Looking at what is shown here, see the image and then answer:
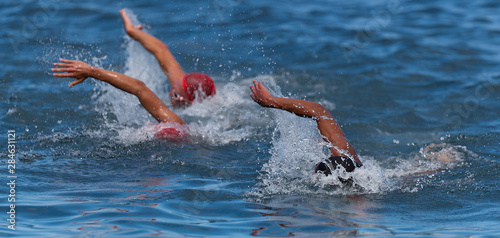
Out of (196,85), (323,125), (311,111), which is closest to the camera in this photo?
(311,111)

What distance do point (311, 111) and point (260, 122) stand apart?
3.09 m

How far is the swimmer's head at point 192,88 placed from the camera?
350 inches

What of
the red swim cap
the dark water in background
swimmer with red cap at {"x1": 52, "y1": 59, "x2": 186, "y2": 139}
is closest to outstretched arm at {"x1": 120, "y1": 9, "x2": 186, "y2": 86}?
the red swim cap

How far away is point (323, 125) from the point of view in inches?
253

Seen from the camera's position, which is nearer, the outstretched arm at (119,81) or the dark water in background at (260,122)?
the dark water in background at (260,122)

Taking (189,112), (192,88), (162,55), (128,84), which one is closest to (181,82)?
(192,88)

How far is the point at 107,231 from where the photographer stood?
Result: 17.1 ft

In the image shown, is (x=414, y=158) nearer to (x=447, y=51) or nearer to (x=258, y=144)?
(x=258, y=144)

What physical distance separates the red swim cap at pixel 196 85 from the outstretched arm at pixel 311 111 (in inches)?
106

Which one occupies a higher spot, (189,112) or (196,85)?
(196,85)

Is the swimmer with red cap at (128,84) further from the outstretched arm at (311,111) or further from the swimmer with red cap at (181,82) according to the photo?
the outstretched arm at (311,111)

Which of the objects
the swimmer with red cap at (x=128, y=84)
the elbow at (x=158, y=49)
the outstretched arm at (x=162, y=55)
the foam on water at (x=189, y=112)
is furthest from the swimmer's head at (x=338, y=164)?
the elbow at (x=158, y=49)

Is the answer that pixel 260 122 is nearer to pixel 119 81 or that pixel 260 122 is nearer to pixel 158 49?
pixel 158 49

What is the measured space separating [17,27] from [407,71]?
342 inches
